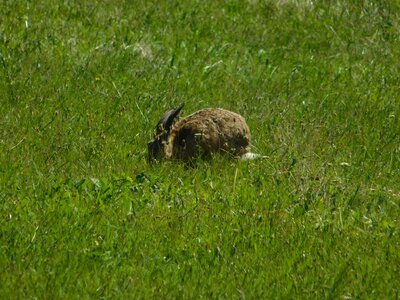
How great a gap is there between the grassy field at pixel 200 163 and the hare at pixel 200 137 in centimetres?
14

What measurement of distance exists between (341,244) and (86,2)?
627cm

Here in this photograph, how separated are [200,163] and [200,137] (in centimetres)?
23

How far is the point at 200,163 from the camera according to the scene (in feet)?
30.0

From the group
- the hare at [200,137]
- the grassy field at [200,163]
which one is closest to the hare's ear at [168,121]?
the hare at [200,137]

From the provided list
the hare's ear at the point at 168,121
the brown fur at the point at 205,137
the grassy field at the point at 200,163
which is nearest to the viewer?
the grassy field at the point at 200,163

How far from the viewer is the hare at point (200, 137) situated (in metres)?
9.12

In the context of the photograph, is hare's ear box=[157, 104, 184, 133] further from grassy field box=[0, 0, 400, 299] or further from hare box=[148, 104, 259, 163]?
grassy field box=[0, 0, 400, 299]

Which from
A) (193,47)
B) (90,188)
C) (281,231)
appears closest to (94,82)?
(193,47)

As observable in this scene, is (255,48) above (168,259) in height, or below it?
below

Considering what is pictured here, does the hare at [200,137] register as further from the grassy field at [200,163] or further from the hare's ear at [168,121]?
the grassy field at [200,163]

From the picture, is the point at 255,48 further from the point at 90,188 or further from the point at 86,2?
the point at 90,188

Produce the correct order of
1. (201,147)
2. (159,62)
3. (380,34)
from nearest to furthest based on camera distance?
(201,147) < (159,62) < (380,34)

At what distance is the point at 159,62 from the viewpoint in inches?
463

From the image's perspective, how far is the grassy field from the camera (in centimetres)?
718
